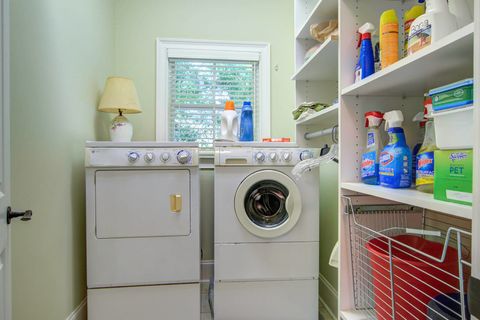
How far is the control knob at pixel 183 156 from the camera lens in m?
1.58

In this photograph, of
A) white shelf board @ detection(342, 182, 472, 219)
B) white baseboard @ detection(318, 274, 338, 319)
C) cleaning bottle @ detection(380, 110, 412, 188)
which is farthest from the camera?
white baseboard @ detection(318, 274, 338, 319)

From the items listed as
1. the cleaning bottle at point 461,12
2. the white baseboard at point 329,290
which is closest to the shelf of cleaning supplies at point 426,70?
the cleaning bottle at point 461,12

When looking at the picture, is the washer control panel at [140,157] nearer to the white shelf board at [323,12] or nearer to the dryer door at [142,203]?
the dryer door at [142,203]

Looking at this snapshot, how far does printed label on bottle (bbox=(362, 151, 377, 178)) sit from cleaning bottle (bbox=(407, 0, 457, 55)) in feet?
1.37

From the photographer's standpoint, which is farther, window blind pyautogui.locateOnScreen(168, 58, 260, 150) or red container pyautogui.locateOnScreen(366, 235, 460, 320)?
window blind pyautogui.locateOnScreen(168, 58, 260, 150)

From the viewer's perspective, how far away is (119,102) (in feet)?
6.07

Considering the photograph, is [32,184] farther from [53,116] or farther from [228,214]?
[228,214]

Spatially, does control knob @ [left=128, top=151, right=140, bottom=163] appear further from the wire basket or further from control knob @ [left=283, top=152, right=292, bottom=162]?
the wire basket

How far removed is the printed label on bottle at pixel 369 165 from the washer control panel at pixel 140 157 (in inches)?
37.4

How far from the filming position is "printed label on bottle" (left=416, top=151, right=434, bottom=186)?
83 centimetres

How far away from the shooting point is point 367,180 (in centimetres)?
105

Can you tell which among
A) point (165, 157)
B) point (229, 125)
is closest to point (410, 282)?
point (165, 157)

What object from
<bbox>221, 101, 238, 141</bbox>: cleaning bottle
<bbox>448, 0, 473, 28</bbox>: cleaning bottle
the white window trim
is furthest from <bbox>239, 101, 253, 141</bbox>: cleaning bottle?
<bbox>448, 0, 473, 28</bbox>: cleaning bottle

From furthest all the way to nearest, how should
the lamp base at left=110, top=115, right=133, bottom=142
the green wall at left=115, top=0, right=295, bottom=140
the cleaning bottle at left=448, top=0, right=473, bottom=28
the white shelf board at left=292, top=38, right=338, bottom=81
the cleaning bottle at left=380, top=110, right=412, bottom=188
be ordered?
the green wall at left=115, top=0, right=295, bottom=140 < the lamp base at left=110, top=115, right=133, bottom=142 < the white shelf board at left=292, top=38, right=338, bottom=81 < the cleaning bottle at left=380, top=110, right=412, bottom=188 < the cleaning bottle at left=448, top=0, right=473, bottom=28
